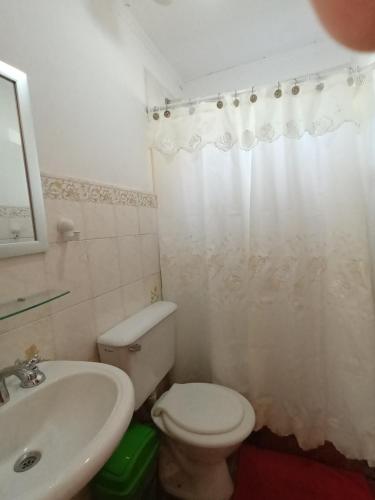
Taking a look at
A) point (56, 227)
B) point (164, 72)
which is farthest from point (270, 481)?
point (164, 72)

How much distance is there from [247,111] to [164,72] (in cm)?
74

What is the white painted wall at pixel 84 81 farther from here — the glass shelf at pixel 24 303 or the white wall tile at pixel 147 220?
the glass shelf at pixel 24 303

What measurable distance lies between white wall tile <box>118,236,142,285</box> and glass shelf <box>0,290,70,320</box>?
40 centimetres

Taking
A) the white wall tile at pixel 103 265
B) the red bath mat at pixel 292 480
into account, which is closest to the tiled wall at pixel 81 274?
the white wall tile at pixel 103 265

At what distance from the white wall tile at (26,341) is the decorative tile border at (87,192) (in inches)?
16.4

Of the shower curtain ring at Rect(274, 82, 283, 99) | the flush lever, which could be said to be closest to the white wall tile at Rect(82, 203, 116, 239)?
the flush lever

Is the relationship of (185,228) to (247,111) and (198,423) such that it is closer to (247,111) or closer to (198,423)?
(247,111)

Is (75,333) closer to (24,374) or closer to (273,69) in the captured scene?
(24,374)

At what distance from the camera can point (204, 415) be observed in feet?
3.62

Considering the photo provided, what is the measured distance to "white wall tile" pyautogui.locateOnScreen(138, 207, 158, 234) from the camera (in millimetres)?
1310

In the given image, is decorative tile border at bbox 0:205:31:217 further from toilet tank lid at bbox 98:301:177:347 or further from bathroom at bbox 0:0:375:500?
toilet tank lid at bbox 98:301:177:347

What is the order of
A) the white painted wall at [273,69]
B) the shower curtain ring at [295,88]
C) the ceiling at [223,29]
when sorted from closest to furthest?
the shower curtain ring at [295,88] < the ceiling at [223,29] < the white painted wall at [273,69]

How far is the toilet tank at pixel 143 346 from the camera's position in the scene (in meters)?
0.97

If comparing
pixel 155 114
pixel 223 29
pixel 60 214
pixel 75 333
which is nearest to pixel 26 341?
pixel 75 333
